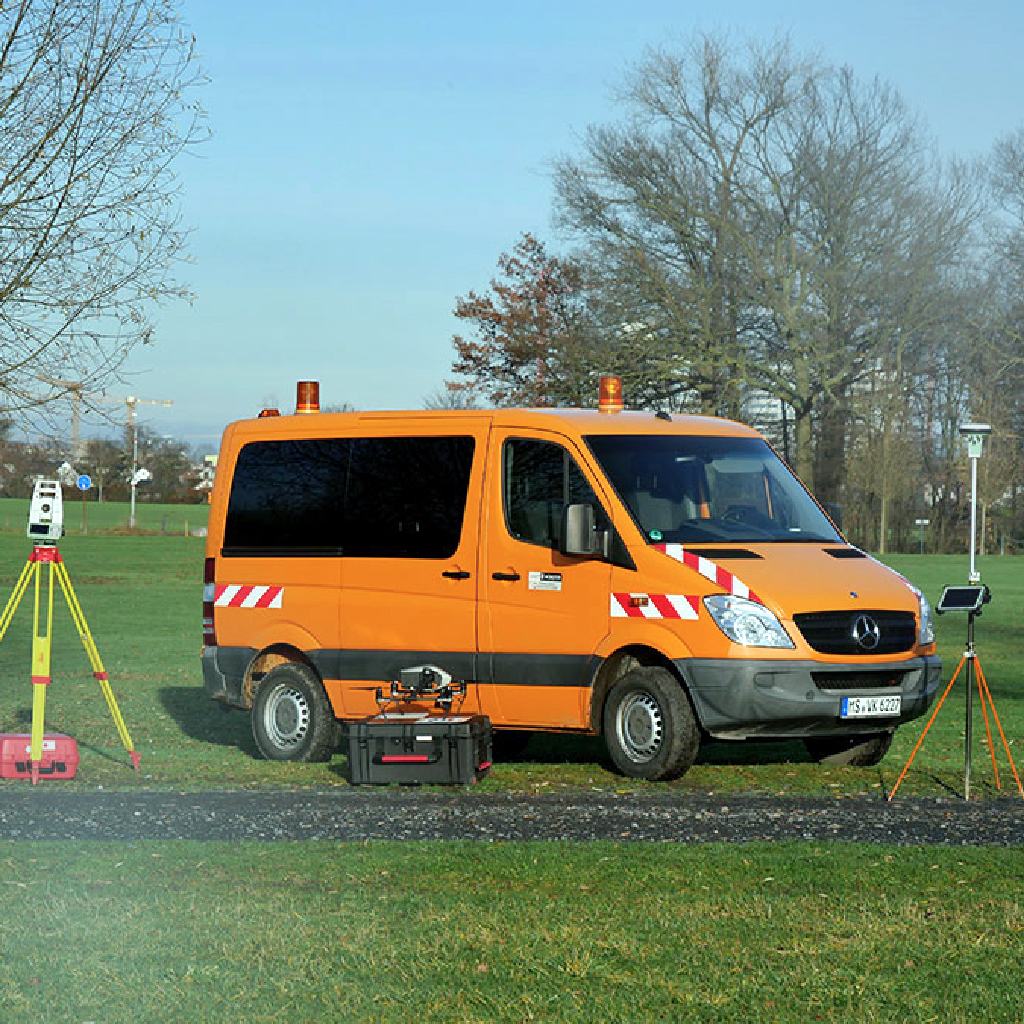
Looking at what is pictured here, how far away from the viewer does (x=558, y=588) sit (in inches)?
483

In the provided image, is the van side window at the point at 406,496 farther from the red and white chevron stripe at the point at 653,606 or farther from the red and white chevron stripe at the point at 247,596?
the red and white chevron stripe at the point at 653,606

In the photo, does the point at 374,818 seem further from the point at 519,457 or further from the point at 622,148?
the point at 622,148

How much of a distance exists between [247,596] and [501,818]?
459 cm

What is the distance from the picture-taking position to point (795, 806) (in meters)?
10.3

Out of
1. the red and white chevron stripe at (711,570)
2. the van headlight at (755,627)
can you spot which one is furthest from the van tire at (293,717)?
the van headlight at (755,627)

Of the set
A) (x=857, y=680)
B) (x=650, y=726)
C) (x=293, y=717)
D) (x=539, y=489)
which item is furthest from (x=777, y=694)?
(x=293, y=717)

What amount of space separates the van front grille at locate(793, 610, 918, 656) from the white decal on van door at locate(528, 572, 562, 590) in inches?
66.2

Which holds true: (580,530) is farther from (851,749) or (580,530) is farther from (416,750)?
(851,749)

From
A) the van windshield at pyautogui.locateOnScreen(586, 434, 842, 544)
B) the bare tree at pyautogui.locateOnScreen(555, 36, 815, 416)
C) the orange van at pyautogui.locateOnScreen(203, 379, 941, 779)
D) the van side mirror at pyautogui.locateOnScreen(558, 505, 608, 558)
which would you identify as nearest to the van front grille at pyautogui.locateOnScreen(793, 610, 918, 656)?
the orange van at pyautogui.locateOnScreen(203, 379, 941, 779)

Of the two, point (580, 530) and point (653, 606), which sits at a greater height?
point (580, 530)

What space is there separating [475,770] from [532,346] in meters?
42.5

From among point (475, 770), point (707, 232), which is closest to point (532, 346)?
point (707, 232)

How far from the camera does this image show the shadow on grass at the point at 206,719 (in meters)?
15.2

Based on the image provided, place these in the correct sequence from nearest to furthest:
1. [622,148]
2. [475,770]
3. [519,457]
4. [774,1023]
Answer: [774,1023] < [475,770] < [519,457] < [622,148]
